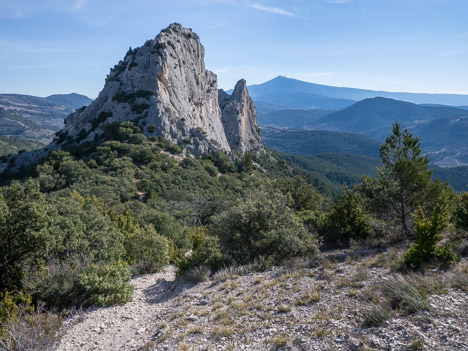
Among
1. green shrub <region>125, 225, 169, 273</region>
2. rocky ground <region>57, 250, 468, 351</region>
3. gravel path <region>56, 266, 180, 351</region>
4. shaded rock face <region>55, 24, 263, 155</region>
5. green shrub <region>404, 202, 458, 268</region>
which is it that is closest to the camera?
rocky ground <region>57, 250, 468, 351</region>

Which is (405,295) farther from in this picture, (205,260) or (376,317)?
(205,260)

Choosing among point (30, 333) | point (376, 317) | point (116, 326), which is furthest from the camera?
point (116, 326)

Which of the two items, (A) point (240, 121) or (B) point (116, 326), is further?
(A) point (240, 121)

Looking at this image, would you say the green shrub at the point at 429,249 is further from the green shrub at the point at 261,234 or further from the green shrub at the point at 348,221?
the green shrub at the point at 348,221

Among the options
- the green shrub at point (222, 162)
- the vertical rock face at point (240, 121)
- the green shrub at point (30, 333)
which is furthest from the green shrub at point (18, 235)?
the vertical rock face at point (240, 121)

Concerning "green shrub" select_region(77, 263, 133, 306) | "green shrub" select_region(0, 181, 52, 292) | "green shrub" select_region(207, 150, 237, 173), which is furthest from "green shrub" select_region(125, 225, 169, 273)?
"green shrub" select_region(207, 150, 237, 173)

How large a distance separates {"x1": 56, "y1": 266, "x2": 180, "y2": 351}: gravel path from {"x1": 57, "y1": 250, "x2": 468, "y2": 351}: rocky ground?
0.03 metres

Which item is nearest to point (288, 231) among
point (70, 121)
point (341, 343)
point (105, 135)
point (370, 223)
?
point (370, 223)

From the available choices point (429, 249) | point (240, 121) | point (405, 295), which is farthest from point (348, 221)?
point (240, 121)

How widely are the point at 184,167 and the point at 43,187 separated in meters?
22.0

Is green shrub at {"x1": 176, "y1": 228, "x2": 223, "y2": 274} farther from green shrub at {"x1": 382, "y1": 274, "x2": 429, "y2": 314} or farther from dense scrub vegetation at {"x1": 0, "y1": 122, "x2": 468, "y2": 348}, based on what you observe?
green shrub at {"x1": 382, "y1": 274, "x2": 429, "y2": 314}

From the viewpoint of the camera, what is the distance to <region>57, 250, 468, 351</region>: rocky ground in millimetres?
6000

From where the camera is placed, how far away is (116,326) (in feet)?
29.9

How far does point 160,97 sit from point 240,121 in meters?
41.2
